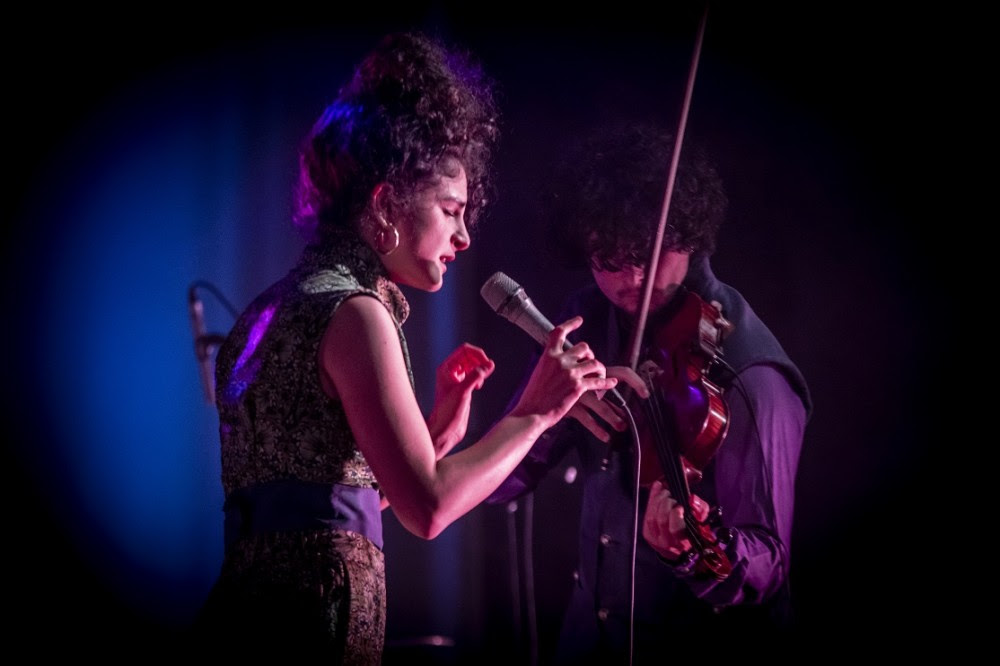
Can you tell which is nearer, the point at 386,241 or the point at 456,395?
the point at 386,241

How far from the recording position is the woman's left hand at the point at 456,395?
158 cm

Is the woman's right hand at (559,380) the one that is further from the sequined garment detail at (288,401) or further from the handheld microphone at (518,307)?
the sequined garment detail at (288,401)

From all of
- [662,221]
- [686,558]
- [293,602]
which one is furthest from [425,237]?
[686,558]

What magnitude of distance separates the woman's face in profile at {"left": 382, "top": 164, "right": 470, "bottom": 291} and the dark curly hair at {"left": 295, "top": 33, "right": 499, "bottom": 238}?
0.03m

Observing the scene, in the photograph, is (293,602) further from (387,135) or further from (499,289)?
(387,135)

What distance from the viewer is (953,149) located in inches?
64.2

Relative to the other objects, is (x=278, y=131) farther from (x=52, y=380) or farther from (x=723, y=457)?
(x=723, y=457)

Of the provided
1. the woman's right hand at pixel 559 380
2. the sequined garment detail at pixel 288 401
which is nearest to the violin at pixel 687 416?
the woman's right hand at pixel 559 380

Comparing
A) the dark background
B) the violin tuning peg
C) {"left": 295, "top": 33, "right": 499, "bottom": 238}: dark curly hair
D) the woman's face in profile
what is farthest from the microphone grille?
the violin tuning peg

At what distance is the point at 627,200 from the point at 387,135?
2.20ft

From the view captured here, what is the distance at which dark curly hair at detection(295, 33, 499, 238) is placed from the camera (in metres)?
1.45

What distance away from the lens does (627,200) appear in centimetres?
189

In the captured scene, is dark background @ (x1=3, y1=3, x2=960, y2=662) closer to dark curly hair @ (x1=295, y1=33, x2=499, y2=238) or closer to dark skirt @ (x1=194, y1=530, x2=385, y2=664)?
dark curly hair @ (x1=295, y1=33, x2=499, y2=238)

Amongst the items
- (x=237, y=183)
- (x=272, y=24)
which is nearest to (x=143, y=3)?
(x=272, y=24)
